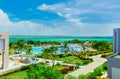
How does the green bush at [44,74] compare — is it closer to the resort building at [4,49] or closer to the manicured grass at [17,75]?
the manicured grass at [17,75]

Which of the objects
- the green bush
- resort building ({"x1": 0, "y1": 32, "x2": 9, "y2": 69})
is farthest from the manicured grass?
the green bush

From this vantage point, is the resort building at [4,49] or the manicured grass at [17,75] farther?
the resort building at [4,49]

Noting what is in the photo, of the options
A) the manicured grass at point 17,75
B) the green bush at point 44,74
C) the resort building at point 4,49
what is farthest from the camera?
the resort building at point 4,49

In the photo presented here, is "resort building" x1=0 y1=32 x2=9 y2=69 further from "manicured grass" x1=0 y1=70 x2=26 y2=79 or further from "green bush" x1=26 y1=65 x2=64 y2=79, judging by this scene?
"green bush" x1=26 y1=65 x2=64 y2=79

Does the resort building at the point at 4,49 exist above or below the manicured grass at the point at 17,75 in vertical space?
above

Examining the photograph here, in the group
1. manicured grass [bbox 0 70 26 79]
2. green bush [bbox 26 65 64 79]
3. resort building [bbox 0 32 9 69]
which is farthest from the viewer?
resort building [bbox 0 32 9 69]

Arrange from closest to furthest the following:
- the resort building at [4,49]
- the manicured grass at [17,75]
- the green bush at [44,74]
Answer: the green bush at [44,74] < the manicured grass at [17,75] < the resort building at [4,49]

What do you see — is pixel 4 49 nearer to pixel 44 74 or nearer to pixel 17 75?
pixel 17 75

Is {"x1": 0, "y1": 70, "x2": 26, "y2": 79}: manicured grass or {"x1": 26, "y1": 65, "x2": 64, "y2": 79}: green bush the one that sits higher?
{"x1": 26, "y1": 65, "x2": 64, "y2": 79}: green bush

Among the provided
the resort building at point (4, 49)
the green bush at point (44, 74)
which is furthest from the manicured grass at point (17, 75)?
the green bush at point (44, 74)

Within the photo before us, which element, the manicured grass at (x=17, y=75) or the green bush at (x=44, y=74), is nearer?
the green bush at (x=44, y=74)

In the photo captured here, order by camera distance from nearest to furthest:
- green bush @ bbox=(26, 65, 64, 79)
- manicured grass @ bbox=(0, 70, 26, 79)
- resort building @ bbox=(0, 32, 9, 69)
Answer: green bush @ bbox=(26, 65, 64, 79) < manicured grass @ bbox=(0, 70, 26, 79) < resort building @ bbox=(0, 32, 9, 69)

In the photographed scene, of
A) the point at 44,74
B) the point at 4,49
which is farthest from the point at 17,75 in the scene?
the point at 44,74

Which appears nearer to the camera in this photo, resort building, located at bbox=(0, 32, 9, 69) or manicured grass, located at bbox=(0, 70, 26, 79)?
manicured grass, located at bbox=(0, 70, 26, 79)
